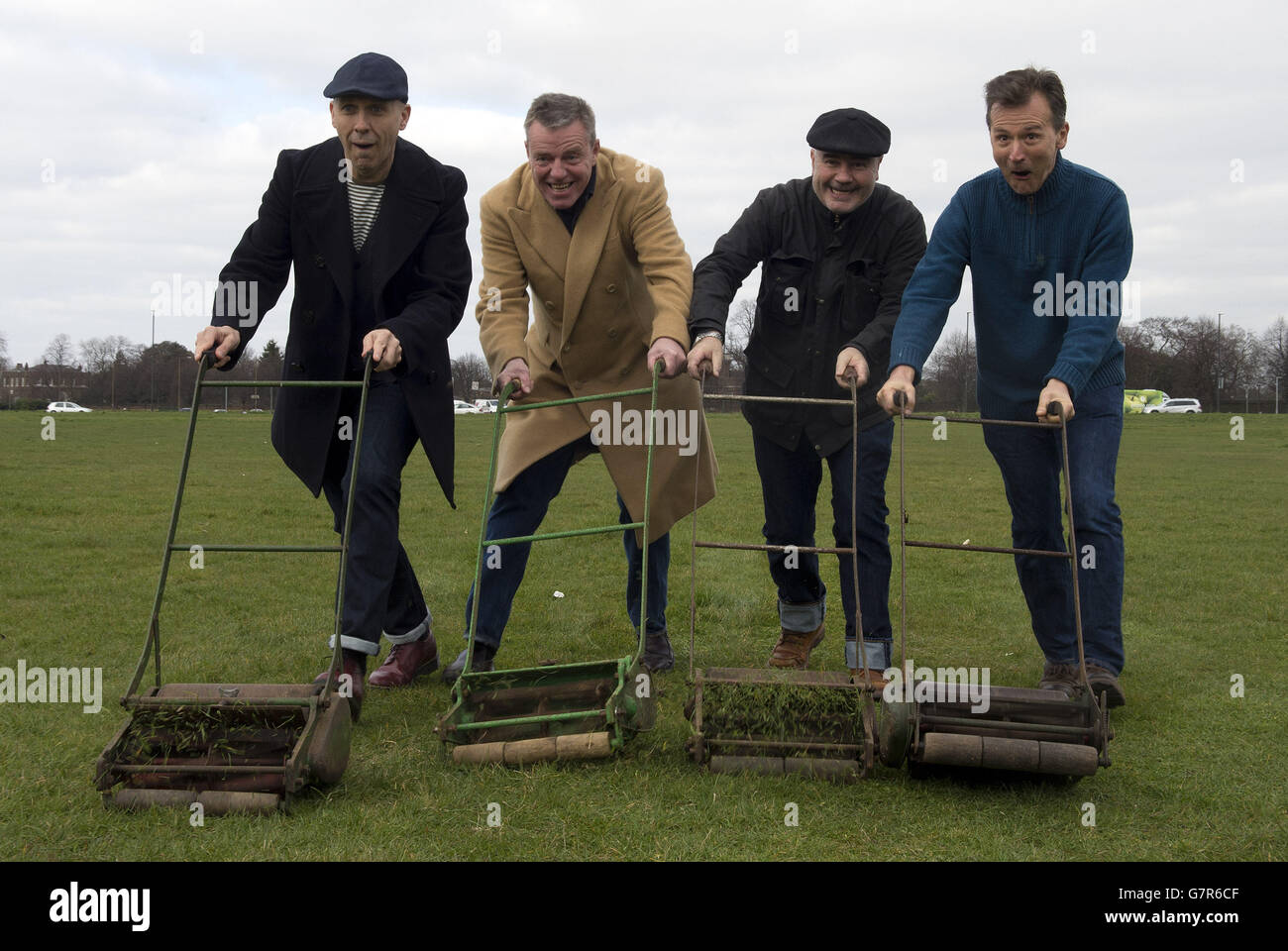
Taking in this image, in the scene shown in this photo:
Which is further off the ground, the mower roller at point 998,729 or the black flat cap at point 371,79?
the black flat cap at point 371,79

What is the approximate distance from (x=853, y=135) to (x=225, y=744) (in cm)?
361

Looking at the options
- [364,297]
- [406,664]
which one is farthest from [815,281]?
[406,664]

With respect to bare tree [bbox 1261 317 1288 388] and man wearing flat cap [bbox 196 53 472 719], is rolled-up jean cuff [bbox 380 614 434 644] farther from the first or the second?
bare tree [bbox 1261 317 1288 388]

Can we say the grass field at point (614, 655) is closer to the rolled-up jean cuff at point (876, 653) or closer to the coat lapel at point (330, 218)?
the rolled-up jean cuff at point (876, 653)

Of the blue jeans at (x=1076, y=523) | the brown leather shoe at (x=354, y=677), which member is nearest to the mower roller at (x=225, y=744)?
the brown leather shoe at (x=354, y=677)

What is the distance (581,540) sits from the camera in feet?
37.0

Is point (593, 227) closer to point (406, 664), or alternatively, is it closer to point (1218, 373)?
point (406, 664)

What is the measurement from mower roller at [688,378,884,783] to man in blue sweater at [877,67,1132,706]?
1188mm

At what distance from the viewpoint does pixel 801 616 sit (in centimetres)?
620

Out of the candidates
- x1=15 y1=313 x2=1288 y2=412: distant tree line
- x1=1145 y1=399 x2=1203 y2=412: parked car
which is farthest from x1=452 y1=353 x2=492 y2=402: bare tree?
x1=1145 y1=399 x2=1203 y2=412: parked car

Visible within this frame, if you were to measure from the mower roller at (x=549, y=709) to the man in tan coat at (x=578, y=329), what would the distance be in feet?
1.49

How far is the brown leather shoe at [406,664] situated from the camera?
19.0 ft

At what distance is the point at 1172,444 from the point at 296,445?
3272cm

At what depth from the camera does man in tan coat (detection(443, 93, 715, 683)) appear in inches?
212
